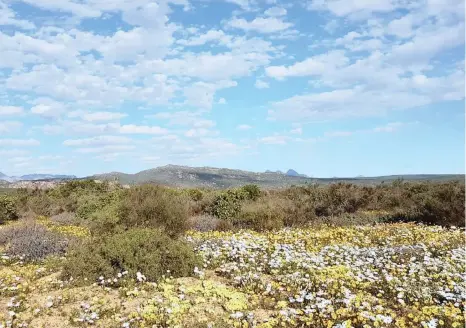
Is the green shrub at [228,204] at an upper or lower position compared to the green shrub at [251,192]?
lower

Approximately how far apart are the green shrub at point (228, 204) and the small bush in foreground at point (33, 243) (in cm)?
Result: 835

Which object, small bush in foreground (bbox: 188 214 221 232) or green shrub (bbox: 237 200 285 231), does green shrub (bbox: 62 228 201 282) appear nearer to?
small bush in foreground (bbox: 188 214 221 232)

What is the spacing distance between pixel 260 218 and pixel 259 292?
9.56 meters

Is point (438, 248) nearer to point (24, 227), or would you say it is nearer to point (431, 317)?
point (431, 317)

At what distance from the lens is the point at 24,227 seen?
14383 mm

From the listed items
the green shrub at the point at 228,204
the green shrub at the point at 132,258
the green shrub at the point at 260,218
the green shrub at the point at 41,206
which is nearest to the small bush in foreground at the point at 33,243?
the green shrub at the point at 132,258

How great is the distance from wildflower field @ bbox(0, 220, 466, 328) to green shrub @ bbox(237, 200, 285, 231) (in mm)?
5565

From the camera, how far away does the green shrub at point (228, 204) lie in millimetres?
20375

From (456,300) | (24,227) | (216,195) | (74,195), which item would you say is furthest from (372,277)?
(74,195)

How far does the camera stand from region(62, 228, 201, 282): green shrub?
354 inches

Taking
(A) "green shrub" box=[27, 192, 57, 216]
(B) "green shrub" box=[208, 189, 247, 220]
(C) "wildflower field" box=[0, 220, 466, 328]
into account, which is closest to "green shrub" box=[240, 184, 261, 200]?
(B) "green shrub" box=[208, 189, 247, 220]

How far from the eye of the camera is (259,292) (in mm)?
8312

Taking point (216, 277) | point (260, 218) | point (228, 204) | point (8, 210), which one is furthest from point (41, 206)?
point (216, 277)

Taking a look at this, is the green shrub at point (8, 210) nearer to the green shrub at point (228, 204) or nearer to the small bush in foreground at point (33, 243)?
the small bush in foreground at point (33, 243)
